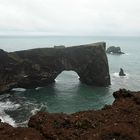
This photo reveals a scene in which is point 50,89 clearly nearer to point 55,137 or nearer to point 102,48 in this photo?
point 102,48

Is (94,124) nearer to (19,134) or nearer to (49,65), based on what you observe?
(19,134)

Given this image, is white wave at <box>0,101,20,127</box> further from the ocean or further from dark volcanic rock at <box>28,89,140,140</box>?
dark volcanic rock at <box>28,89,140,140</box>

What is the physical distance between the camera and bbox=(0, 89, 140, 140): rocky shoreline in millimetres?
22562

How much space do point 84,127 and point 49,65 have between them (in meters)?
78.5

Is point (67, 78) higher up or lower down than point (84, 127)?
lower down

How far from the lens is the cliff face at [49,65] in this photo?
311 ft

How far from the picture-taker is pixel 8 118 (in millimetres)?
65125

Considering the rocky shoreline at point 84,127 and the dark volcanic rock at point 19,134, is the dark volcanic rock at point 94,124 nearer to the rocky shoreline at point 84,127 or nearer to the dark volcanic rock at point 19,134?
the rocky shoreline at point 84,127

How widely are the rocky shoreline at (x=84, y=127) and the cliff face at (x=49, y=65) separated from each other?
6828cm

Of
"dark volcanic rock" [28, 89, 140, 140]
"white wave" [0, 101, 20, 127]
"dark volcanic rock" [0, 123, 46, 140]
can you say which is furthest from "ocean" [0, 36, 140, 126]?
"dark volcanic rock" [0, 123, 46, 140]

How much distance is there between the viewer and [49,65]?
10181cm

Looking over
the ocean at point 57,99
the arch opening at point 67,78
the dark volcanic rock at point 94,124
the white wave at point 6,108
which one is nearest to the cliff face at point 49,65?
the ocean at point 57,99

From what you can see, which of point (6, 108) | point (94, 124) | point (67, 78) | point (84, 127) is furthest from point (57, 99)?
point (84, 127)

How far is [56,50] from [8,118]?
45119 mm
